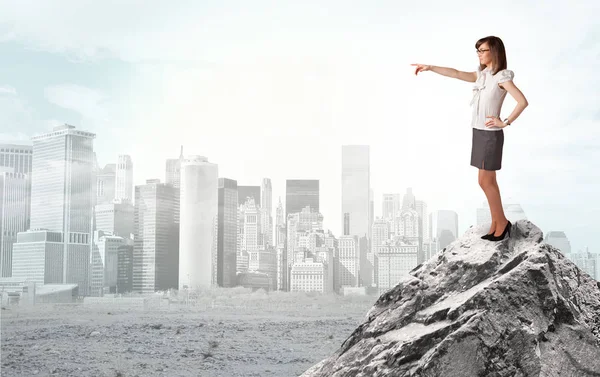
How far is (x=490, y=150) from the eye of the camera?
3637 mm

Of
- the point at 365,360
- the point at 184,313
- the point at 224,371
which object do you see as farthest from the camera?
the point at 184,313

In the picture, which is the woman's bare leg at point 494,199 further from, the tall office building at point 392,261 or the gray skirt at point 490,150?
the tall office building at point 392,261

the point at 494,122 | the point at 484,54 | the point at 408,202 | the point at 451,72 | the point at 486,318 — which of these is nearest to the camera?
the point at 486,318

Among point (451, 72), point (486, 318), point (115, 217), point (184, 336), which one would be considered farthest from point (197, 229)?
point (486, 318)

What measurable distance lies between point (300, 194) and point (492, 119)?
7.38m

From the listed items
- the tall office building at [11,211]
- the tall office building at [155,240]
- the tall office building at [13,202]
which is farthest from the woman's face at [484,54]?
the tall office building at [11,211]

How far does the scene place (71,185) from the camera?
11852 millimetres

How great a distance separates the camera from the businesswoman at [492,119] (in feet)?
11.9

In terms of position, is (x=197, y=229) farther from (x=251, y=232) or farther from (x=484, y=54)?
(x=484, y=54)

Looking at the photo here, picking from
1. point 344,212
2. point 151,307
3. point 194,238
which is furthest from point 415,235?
point 151,307

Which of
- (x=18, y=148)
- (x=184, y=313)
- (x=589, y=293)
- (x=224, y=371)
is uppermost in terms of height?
(x=18, y=148)

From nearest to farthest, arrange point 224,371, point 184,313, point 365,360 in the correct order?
1. point 365,360
2. point 224,371
3. point 184,313

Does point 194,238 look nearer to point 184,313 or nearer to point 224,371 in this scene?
point 184,313

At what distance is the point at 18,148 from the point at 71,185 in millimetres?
1047
